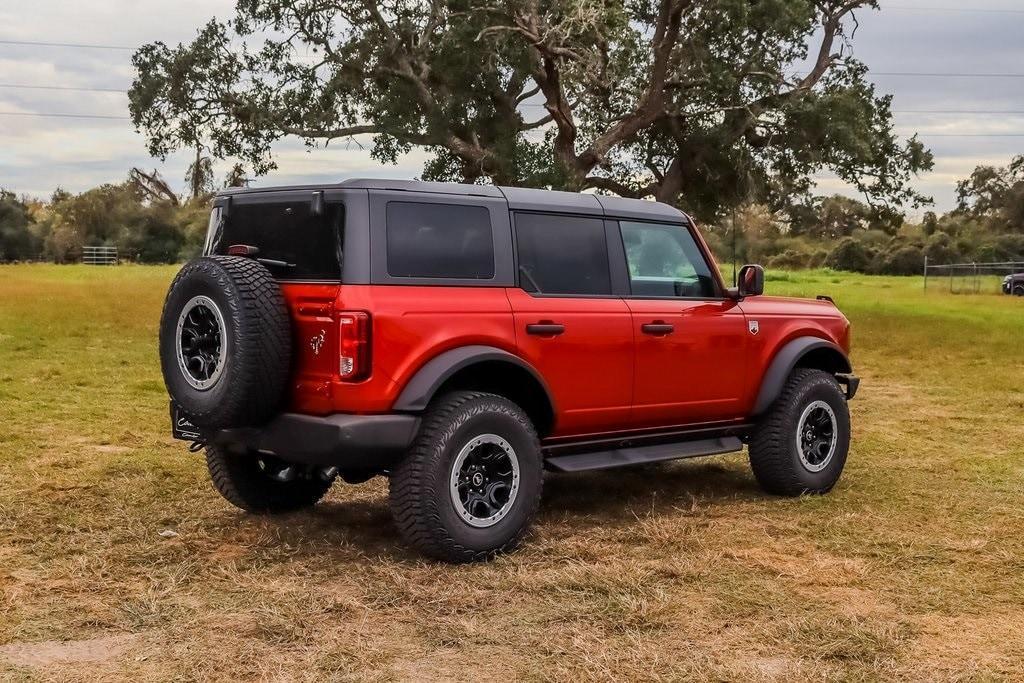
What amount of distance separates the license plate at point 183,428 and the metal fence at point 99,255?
6208cm

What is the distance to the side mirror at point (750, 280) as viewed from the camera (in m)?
6.76

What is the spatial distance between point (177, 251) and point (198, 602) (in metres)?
62.4

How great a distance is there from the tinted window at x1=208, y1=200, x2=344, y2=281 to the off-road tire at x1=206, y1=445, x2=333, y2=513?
126 centimetres

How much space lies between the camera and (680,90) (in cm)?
2405

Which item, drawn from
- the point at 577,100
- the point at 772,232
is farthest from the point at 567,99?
the point at 772,232

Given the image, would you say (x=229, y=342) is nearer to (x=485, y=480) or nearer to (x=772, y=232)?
(x=485, y=480)

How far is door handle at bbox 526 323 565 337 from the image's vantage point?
19.1 feet

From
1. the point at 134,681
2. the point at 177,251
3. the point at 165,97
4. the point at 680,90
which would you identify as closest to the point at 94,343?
the point at 165,97

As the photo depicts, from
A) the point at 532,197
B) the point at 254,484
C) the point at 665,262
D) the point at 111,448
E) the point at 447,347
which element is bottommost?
the point at 111,448

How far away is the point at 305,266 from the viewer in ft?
18.0

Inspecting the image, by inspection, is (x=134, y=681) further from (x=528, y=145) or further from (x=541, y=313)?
(x=528, y=145)

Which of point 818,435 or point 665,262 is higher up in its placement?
point 665,262

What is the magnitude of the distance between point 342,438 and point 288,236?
1139 millimetres

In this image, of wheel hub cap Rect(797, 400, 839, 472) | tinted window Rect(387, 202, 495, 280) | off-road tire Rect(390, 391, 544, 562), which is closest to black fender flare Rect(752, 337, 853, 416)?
wheel hub cap Rect(797, 400, 839, 472)
